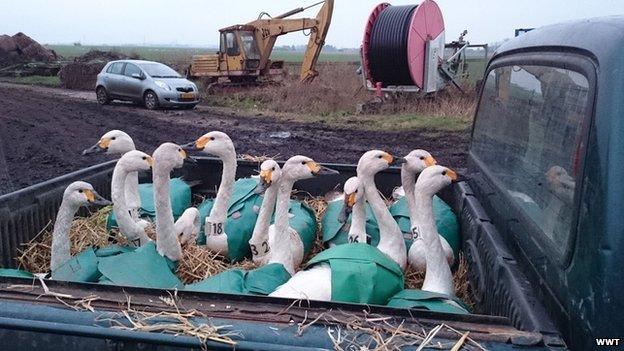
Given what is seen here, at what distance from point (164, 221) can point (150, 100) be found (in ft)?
63.6

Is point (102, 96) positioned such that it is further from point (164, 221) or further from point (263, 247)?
point (164, 221)

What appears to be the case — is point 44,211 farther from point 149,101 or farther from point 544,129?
point 149,101

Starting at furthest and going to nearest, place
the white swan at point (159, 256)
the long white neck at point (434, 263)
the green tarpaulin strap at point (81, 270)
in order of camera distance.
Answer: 1. the long white neck at point (434, 263)
2. the green tarpaulin strap at point (81, 270)
3. the white swan at point (159, 256)

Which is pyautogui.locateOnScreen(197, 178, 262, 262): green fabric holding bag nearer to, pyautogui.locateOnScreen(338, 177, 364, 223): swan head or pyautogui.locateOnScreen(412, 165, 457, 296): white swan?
pyautogui.locateOnScreen(338, 177, 364, 223): swan head

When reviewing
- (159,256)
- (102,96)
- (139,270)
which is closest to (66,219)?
(159,256)

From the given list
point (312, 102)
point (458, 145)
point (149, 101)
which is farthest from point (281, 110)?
point (458, 145)

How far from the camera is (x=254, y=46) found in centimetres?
2667

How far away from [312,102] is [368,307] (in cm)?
2019

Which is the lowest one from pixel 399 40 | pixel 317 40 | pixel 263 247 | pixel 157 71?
pixel 263 247

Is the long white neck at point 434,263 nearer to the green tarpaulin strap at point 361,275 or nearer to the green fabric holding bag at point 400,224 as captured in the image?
the green tarpaulin strap at point 361,275

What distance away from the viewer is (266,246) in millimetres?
4414

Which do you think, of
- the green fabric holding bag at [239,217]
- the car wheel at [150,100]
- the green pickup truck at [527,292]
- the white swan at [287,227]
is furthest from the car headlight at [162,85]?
the green pickup truck at [527,292]

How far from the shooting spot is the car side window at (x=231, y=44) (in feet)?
86.9

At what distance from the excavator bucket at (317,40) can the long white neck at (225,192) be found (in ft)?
67.5
